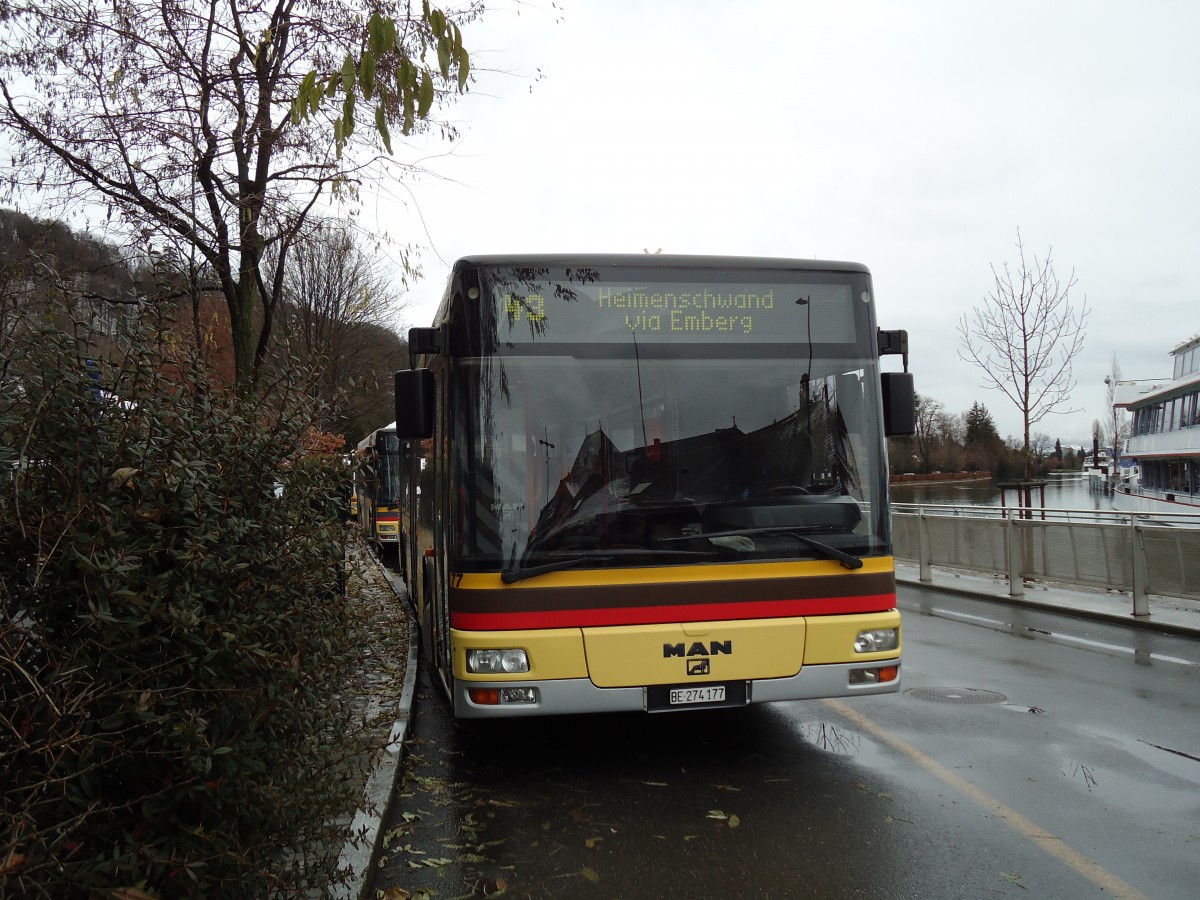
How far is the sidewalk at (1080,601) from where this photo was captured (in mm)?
11898

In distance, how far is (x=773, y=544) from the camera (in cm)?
599

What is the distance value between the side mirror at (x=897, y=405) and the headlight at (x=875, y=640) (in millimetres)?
1362

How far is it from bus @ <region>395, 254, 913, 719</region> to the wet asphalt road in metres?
0.56

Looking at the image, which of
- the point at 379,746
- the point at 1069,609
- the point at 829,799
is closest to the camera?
the point at 379,746

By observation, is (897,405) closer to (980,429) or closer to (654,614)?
Answer: (654,614)

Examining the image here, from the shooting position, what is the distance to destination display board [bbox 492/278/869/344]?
19.8 feet

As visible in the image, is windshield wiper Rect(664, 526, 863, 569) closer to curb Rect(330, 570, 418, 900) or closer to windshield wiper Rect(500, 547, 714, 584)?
windshield wiper Rect(500, 547, 714, 584)

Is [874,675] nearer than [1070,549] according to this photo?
Yes

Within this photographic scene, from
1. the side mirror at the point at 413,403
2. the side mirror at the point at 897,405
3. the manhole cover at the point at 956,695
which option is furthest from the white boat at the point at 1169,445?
the side mirror at the point at 413,403

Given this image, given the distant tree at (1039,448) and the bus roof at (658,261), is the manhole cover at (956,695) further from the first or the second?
the distant tree at (1039,448)

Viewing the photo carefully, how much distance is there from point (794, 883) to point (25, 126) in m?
9.32

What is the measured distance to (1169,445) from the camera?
119 ft

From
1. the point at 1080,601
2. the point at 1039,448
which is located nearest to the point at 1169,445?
the point at 1039,448

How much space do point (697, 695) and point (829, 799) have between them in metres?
0.92
